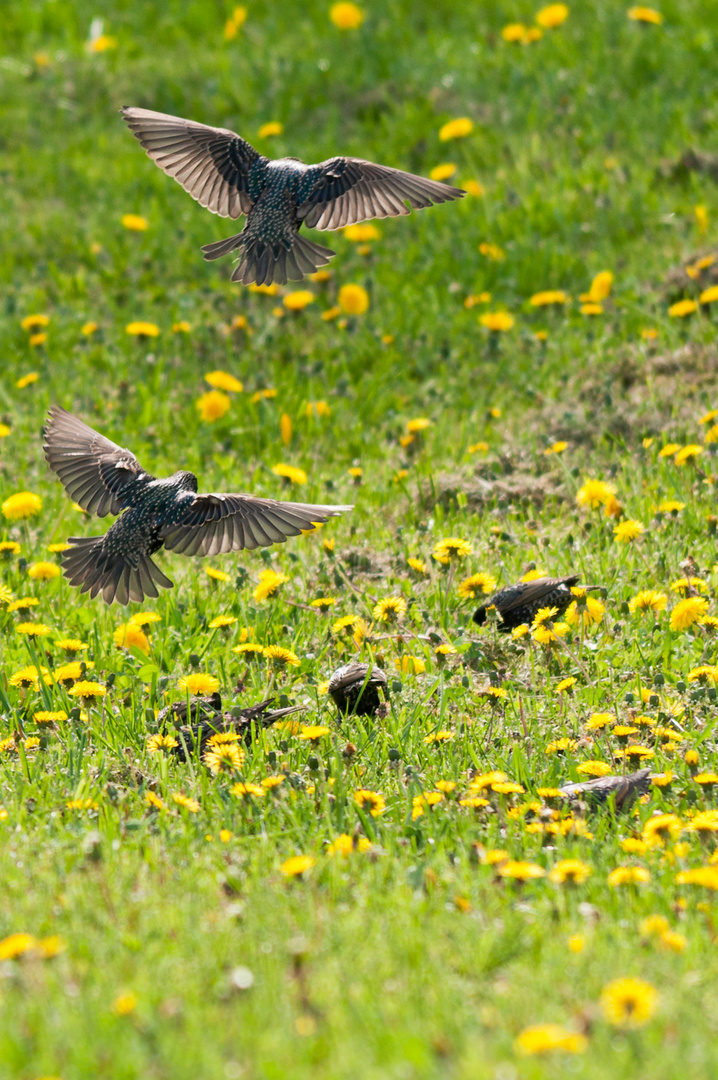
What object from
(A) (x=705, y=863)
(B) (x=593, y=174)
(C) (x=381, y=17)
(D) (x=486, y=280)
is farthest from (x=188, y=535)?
(C) (x=381, y=17)

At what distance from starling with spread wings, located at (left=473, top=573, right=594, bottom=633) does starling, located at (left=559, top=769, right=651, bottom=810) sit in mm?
973

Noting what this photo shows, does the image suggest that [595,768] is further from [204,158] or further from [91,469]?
[204,158]

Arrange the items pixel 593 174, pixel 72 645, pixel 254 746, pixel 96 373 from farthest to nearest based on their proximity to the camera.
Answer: pixel 593 174 → pixel 96 373 → pixel 72 645 → pixel 254 746

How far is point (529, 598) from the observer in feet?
14.3

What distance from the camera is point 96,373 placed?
7.25 metres

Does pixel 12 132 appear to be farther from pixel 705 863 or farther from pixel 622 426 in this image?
pixel 705 863

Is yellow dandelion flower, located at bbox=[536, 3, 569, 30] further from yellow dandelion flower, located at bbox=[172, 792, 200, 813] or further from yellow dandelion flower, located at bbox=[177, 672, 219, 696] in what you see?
yellow dandelion flower, located at bbox=[172, 792, 200, 813]

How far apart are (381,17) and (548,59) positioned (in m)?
1.63

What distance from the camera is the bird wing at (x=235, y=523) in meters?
3.70

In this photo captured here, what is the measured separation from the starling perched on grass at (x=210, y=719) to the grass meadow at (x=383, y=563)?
6cm

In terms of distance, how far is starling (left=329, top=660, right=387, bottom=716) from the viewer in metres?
3.94

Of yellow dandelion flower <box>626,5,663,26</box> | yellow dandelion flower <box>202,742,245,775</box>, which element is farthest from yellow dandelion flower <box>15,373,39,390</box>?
yellow dandelion flower <box>626,5,663,26</box>

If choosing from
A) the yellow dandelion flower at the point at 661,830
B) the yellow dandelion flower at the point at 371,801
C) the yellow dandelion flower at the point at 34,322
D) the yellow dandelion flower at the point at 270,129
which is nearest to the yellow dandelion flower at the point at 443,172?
the yellow dandelion flower at the point at 270,129

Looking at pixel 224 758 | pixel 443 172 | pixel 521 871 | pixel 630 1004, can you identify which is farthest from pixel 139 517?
pixel 443 172
